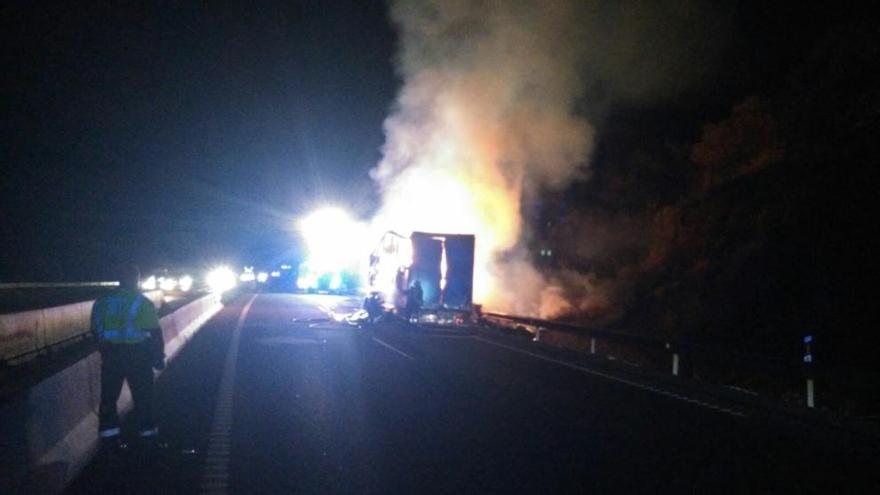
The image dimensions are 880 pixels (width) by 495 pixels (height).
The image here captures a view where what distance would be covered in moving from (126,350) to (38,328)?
12080 millimetres

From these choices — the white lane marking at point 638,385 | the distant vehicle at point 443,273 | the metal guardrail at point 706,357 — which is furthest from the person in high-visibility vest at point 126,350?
the distant vehicle at point 443,273

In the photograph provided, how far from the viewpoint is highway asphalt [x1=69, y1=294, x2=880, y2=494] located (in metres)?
6.86

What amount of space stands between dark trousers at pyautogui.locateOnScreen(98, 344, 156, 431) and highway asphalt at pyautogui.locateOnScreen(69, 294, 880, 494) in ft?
1.22

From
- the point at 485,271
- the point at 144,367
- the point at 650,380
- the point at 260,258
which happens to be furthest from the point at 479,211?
the point at 260,258

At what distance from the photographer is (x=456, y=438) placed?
8578 mm

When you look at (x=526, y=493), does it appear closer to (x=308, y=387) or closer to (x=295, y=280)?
(x=308, y=387)

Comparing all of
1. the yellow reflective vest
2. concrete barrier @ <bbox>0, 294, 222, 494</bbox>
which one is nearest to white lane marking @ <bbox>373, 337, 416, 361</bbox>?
concrete barrier @ <bbox>0, 294, 222, 494</bbox>

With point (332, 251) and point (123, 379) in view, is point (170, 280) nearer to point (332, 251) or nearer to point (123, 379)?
point (332, 251)

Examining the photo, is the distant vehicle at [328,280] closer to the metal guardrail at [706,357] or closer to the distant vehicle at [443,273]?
the distant vehicle at [443,273]

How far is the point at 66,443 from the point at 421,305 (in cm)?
2004

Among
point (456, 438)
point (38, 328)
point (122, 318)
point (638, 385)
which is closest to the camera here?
point (122, 318)

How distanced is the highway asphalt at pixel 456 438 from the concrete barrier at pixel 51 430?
263mm

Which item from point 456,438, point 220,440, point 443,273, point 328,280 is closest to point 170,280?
point 328,280

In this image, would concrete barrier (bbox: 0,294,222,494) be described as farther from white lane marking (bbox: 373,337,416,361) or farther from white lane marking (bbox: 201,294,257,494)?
white lane marking (bbox: 373,337,416,361)
